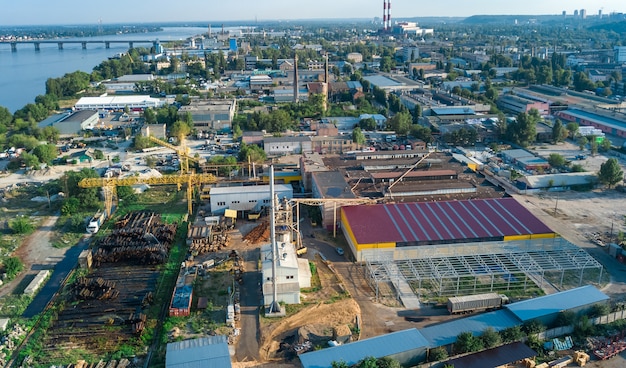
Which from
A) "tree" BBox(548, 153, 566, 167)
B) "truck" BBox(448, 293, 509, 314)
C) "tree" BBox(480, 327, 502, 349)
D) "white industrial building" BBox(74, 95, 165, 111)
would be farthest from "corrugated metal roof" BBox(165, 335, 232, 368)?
"white industrial building" BBox(74, 95, 165, 111)

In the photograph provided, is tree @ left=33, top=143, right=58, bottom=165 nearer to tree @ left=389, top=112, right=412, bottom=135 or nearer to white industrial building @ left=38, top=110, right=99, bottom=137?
white industrial building @ left=38, top=110, right=99, bottom=137

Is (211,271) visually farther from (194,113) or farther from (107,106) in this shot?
(107,106)

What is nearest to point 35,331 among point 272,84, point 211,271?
point 211,271

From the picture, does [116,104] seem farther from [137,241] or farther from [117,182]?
[137,241]

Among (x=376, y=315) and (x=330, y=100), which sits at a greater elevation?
(x=330, y=100)

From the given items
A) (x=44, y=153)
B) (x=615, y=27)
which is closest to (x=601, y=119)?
(x=44, y=153)

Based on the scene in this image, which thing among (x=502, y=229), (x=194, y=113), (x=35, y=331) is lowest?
(x=35, y=331)
